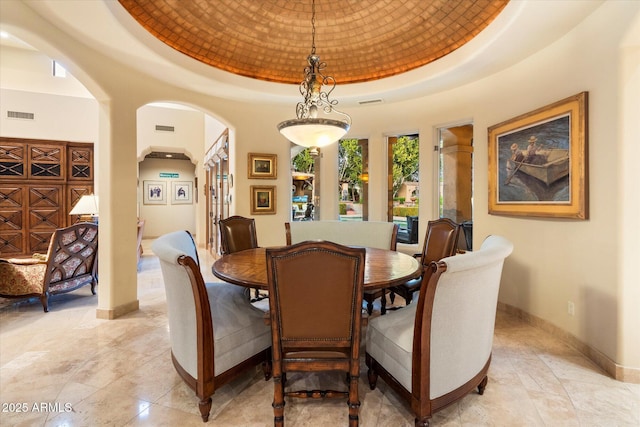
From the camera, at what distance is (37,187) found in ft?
19.6

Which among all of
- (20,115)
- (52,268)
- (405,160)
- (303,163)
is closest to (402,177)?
(405,160)

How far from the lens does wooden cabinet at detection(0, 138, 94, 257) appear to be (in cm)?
580

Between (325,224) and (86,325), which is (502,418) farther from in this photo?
(86,325)

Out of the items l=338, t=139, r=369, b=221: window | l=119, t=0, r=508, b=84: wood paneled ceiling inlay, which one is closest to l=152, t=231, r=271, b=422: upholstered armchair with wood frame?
l=119, t=0, r=508, b=84: wood paneled ceiling inlay

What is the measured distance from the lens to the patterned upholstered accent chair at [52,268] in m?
3.49

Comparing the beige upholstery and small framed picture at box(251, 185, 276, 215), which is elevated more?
small framed picture at box(251, 185, 276, 215)

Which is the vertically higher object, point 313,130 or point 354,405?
point 313,130

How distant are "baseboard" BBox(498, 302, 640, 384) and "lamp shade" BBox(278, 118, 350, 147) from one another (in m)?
2.61

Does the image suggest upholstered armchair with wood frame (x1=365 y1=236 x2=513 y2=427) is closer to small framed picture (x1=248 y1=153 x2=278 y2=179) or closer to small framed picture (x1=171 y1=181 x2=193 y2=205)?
small framed picture (x1=248 y1=153 x2=278 y2=179)

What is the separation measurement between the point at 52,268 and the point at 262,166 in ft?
9.21

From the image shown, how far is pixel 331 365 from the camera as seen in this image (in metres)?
1.71

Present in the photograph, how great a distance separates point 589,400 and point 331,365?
1.70 metres

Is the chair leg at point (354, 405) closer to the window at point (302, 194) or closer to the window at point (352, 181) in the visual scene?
the window at point (352, 181)

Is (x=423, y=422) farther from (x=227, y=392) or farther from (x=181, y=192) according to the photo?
(x=181, y=192)
